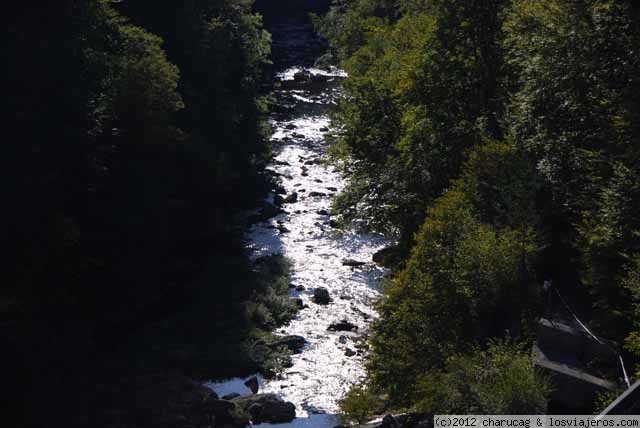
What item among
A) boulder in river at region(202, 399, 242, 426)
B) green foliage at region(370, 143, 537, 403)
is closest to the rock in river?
boulder in river at region(202, 399, 242, 426)

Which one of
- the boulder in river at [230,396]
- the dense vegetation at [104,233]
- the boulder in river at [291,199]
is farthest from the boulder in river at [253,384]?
the boulder in river at [291,199]

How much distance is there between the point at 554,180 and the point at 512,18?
19.5 feet

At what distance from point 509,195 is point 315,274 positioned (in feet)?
50.1

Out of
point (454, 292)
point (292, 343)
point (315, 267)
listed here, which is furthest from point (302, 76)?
point (454, 292)

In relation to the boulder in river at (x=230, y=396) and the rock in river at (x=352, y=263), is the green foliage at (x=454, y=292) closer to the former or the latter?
the boulder in river at (x=230, y=396)

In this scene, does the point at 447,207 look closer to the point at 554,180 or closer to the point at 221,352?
the point at 554,180

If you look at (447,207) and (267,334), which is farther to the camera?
(267,334)

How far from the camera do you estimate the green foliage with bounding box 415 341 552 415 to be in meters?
14.5

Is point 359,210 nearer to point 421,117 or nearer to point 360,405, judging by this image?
point 421,117

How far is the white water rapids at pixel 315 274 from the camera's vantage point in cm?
2644

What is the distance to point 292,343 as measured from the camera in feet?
95.5

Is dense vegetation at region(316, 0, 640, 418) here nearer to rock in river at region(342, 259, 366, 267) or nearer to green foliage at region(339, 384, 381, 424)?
green foliage at region(339, 384, 381, 424)

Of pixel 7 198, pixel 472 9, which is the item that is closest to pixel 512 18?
pixel 472 9

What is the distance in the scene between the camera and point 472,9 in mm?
25500
